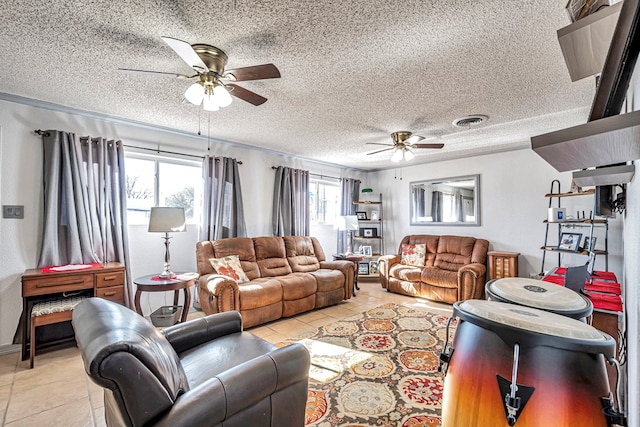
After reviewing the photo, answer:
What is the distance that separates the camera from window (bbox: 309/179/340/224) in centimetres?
582

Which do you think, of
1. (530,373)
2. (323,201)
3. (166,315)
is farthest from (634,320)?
(323,201)

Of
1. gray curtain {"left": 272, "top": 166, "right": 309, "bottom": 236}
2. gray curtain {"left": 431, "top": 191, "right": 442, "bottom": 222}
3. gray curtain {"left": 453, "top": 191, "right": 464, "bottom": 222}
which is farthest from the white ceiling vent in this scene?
gray curtain {"left": 272, "top": 166, "right": 309, "bottom": 236}

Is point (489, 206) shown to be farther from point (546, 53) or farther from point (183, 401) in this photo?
point (183, 401)

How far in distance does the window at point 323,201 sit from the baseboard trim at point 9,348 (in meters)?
4.12

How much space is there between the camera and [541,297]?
3.81ft

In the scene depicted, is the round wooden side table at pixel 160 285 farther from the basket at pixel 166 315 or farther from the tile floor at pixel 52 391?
the tile floor at pixel 52 391

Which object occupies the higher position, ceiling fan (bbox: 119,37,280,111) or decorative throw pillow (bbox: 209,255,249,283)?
ceiling fan (bbox: 119,37,280,111)

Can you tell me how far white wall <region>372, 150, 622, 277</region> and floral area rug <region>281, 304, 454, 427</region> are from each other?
6.38ft

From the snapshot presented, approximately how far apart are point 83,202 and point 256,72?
2.48m

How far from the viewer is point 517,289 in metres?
1.26

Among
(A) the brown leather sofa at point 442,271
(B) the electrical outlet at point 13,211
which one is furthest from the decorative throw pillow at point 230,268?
(A) the brown leather sofa at point 442,271

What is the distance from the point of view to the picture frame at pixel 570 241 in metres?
3.54

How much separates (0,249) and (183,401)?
3.01 meters

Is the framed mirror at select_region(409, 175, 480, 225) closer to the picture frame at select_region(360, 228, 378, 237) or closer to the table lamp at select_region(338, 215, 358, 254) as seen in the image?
the picture frame at select_region(360, 228, 378, 237)
